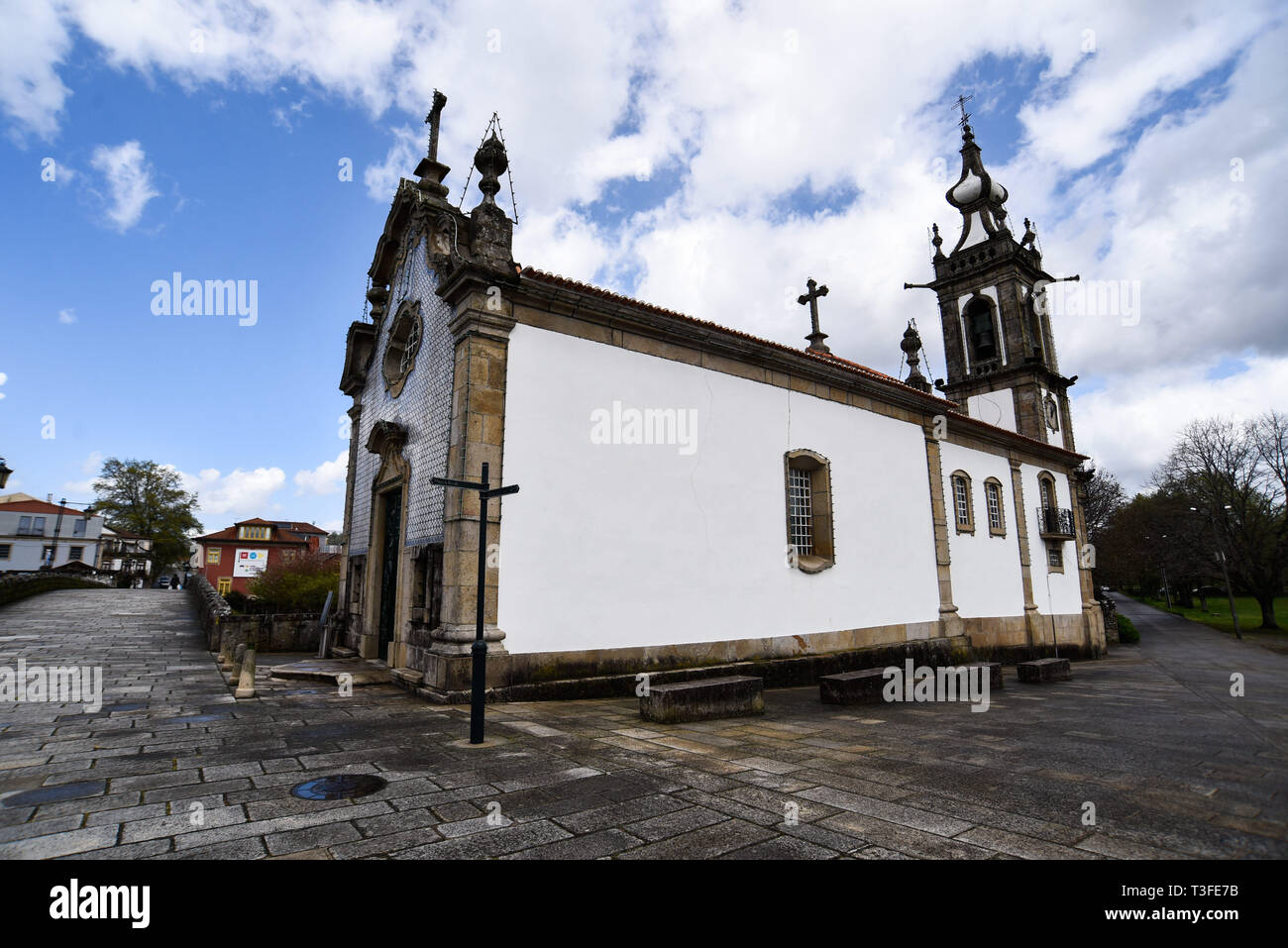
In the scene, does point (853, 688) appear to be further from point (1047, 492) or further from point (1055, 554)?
point (1047, 492)

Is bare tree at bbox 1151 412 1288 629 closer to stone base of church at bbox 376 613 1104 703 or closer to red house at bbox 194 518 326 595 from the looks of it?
stone base of church at bbox 376 613 1104 703

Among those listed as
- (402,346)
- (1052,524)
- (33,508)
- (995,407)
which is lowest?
(1052,524)

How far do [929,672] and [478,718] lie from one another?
32.8 feet

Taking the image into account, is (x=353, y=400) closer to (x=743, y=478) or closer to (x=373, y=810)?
(x=743, y=478)

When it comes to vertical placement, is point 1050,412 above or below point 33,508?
below

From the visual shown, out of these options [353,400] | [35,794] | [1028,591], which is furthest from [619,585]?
[1028,591]

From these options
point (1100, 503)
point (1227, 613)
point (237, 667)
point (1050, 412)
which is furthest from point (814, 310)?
point (1227, 613)

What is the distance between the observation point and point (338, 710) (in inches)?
289

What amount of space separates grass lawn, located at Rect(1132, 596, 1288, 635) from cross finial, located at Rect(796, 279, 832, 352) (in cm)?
3296

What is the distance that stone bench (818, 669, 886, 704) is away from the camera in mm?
8836

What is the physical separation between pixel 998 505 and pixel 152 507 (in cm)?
6720

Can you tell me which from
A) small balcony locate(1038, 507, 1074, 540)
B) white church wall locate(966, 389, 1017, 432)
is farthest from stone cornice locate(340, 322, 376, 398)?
white church wall locate(966, 389, 1017, 432)

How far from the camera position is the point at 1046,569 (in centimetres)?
1969

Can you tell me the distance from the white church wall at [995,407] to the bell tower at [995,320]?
0.04m
